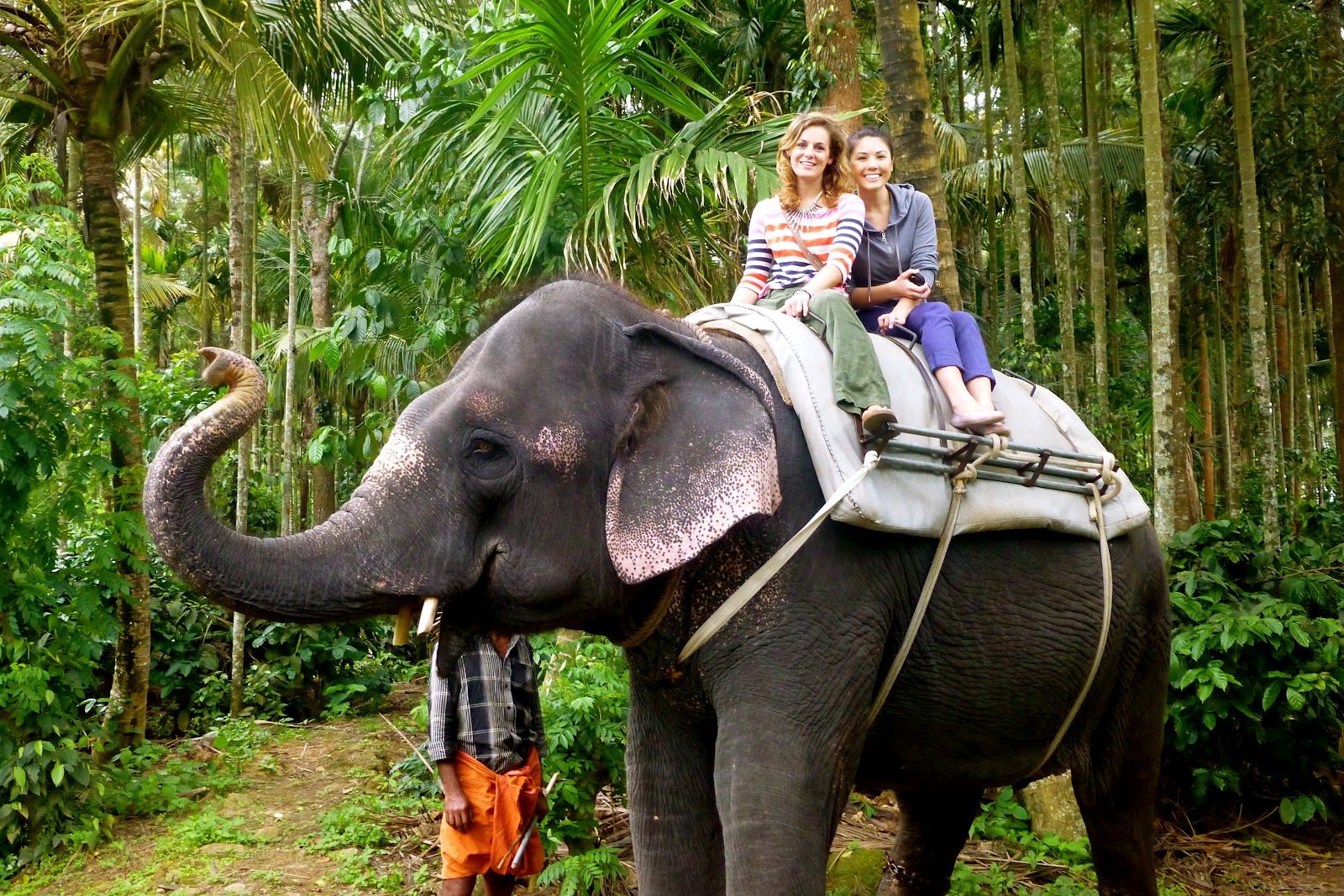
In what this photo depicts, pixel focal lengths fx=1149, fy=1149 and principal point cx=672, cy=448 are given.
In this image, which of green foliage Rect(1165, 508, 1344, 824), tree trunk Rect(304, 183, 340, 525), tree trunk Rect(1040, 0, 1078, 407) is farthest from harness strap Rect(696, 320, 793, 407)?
tree trunk Rect(304, 183, 340, 525)

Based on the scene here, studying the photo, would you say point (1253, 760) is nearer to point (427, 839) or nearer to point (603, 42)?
point (427, 839)

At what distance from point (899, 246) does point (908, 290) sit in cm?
18

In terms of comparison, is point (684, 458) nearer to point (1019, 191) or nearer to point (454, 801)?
point (454, 801)

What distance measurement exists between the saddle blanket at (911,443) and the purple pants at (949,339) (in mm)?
46

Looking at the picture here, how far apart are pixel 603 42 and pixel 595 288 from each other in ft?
10.2

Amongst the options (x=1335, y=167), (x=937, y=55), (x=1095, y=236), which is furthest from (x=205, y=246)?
(x=1335, y=167)

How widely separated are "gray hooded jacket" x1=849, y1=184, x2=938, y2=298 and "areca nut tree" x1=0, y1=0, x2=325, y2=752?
14.7 feet

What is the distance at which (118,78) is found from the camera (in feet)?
23.0

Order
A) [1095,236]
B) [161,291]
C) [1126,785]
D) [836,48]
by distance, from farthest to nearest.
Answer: [161,291] → [1095,236] → [836,48] → [1126,785]

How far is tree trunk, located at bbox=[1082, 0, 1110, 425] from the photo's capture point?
32.8 ft

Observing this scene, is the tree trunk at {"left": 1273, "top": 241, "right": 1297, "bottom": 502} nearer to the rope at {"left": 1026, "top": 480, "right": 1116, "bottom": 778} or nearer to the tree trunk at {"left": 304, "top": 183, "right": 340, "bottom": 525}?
the tree trunk at {"left": 304, "top": 183, "right": 340, "bottom": 525}

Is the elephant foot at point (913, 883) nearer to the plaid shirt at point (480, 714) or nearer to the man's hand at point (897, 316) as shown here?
the plaid shirt at point (480, 714)

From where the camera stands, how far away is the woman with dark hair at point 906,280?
2873 mm

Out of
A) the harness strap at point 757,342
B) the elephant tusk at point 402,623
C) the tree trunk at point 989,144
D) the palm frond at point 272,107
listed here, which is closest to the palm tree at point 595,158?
the palm frond at point 272,107
